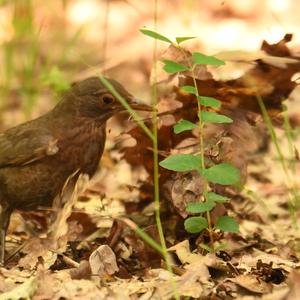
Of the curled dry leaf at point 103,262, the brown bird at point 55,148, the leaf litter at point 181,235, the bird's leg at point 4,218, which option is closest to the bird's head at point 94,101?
the brown bird at point 55,148

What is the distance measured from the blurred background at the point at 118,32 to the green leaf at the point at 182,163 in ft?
13.5

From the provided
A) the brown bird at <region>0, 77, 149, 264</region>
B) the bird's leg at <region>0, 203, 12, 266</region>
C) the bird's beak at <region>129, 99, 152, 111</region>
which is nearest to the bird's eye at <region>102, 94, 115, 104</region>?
the brown bird at <region>0, 77, 149, 264</region>

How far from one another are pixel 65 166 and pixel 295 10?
5454 millimetres

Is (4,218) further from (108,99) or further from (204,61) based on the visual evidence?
(204,61)

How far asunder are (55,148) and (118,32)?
4800 mm

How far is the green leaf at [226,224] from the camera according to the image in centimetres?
416

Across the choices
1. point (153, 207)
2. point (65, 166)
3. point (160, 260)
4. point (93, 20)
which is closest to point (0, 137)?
point (65, 166)

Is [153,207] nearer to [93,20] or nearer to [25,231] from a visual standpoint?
[25,231]

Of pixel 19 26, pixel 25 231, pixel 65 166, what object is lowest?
pixel 25 231

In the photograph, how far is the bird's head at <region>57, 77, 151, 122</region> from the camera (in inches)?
201

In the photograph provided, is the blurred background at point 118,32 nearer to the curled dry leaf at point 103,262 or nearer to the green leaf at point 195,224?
the curled dry leaf at point 103,262

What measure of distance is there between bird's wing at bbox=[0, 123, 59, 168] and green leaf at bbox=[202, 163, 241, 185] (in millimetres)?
1222

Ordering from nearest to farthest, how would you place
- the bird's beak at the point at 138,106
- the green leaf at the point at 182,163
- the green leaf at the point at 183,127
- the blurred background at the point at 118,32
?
the green leaf at the point at 182,163 → the green leaf at the point at 183,127 → the bird's beak at the point at 138,106 → the blurred background at the point at 118,32

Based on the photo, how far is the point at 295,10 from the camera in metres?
9.82
